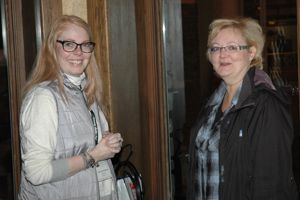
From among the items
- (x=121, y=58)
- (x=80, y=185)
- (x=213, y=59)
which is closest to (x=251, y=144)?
(x=213, y=59)

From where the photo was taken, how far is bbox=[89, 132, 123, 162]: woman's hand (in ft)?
7.55

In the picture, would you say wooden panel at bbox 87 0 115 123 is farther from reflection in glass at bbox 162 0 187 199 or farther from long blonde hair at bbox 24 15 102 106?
long blonde hair at bbox 24 15 102 106

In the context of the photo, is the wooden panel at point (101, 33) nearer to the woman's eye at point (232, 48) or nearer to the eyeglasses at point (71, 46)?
the eyeglasses at point (71, 46)

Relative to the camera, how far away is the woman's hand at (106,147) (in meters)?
2.30

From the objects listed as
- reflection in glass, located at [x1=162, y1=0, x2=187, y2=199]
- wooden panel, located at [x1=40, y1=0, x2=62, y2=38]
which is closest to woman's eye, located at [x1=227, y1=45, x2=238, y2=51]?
reflection in glass, located at [x1=162, y1=0, x2=187, y2=199]

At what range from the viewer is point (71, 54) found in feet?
7.70

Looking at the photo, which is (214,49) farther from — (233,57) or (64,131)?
(64,131)

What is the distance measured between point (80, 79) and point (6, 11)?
1.05 meters

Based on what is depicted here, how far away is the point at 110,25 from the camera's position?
10.8 ft

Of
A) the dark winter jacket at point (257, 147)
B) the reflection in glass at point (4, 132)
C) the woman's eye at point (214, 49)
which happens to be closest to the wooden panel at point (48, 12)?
the reflection in glass at point (4, 132)

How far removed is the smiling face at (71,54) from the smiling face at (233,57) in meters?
0.75

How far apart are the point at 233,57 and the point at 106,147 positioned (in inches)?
32.3

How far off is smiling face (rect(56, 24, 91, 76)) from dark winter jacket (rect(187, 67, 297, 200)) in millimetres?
816

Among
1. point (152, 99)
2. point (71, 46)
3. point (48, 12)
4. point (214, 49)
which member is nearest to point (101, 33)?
point (48, 12)
